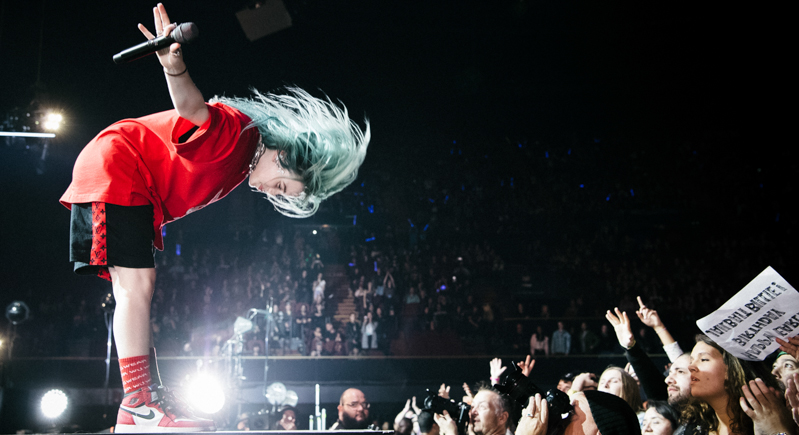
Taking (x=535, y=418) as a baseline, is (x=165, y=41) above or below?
above

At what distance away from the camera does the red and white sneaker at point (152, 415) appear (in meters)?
1.44

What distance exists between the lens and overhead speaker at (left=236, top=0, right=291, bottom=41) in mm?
7039

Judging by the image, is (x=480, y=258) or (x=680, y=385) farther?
(x=480, y=258)

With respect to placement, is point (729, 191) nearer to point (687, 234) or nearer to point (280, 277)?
point (687, 234)

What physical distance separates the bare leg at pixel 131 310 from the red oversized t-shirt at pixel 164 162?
0.21 m

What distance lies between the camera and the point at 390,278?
10.5 meters

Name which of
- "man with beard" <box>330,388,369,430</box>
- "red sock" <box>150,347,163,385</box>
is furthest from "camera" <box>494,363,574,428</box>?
"man with beard" <box>330,388,369,430</box>

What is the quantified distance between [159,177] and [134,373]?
58 centimetres

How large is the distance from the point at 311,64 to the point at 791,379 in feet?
29.1

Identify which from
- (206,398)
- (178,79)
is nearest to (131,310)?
(178,79)

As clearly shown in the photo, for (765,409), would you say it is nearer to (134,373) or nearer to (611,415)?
(611,415)

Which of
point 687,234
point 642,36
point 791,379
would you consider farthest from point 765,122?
point 791,379

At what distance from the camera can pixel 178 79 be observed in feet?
4.57

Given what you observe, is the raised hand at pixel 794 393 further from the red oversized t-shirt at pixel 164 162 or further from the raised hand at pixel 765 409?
the red oversized t-shirt at pixel 164 162
